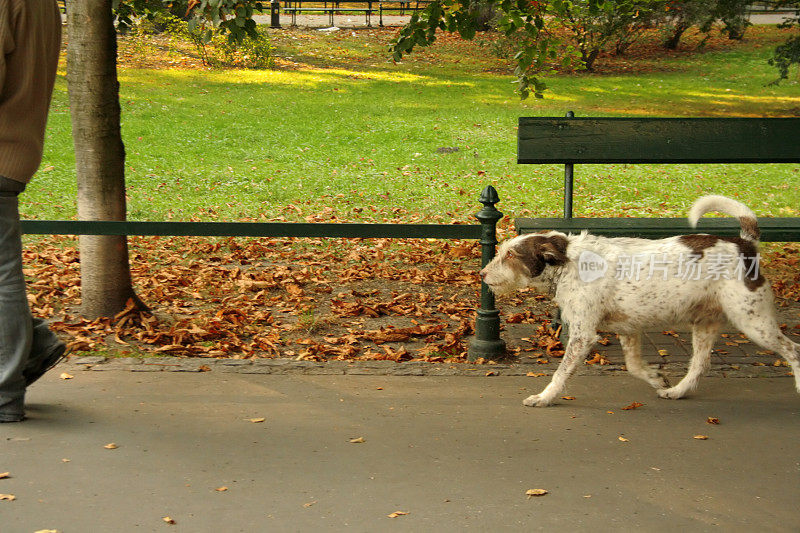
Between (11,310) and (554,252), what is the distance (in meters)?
3.20

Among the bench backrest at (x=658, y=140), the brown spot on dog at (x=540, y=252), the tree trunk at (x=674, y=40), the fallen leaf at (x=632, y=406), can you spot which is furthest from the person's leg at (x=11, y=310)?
the tree trunk at (x=674, y=40)

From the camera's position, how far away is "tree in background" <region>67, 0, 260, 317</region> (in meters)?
6.56

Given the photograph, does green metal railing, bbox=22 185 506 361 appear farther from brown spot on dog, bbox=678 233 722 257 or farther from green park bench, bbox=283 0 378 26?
green park bench, bbox=283 0 378 26

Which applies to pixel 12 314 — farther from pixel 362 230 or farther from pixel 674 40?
pixel 674 40

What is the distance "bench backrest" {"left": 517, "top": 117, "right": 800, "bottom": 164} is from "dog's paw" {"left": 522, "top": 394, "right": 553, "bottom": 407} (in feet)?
8.98

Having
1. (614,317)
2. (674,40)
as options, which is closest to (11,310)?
(614,317)

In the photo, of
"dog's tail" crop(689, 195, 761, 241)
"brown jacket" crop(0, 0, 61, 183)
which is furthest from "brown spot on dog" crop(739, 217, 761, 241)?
"brown jacket" crop(0, 0, 61, 183)

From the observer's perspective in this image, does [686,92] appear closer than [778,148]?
No

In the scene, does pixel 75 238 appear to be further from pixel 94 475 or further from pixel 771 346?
pixel 771 346

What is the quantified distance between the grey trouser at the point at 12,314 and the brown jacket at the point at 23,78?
160 millimetres

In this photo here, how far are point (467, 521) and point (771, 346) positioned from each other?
2411 mm

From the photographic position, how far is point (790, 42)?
1645 cm

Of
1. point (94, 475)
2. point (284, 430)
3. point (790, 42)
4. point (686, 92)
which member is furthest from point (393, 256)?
point (686, 92)

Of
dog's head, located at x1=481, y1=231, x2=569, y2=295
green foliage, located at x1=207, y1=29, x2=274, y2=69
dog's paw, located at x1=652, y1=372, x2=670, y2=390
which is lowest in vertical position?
dog's paw, located at x1=652, y1=372, x2=670, y2=390
